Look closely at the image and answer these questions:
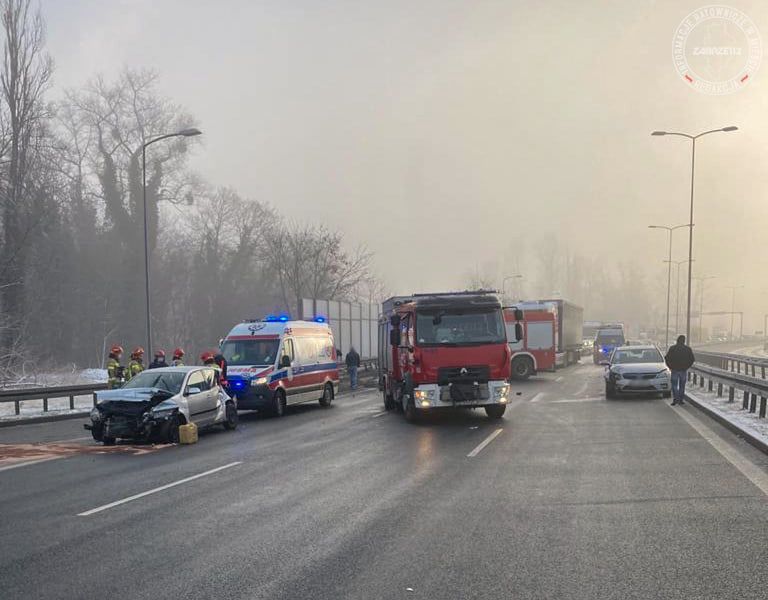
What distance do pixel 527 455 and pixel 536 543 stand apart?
17.0ft

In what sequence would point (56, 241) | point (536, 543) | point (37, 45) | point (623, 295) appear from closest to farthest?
1. point (536, 543)
2. point (37, 45)
3. point (56, 241)
4. point (623, 295)

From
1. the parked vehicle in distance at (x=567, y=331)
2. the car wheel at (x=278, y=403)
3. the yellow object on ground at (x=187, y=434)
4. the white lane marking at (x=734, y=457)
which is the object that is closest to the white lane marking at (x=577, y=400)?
the white lane marking at (x=734, y=457)

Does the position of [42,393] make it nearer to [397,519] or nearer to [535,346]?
[397,519]

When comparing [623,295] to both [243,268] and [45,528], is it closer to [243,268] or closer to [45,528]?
[243,268]

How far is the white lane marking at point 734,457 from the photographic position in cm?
911

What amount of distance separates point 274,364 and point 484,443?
7893 mm

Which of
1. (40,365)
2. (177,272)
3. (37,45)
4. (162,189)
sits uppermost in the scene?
(37,45)

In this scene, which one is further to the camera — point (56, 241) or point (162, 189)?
point (162, 189)

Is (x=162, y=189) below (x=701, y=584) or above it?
above

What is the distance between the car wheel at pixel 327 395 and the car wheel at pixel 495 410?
6.53 m

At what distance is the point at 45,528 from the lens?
7281mm

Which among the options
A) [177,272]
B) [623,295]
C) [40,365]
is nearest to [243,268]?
[177,272]

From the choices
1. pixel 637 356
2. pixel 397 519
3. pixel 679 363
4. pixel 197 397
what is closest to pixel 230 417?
pixel 197 397

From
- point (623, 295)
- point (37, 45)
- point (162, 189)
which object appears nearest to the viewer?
point (37, 45)
